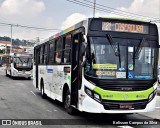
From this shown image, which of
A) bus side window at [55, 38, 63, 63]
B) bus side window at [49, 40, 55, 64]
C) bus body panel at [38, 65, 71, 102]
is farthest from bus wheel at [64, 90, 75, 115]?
bus side window at [49, 40, 55, 64]

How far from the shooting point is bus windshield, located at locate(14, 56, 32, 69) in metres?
31.5

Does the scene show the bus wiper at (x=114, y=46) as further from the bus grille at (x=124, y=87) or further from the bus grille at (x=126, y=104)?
the bus grille at (x=126, y=104)

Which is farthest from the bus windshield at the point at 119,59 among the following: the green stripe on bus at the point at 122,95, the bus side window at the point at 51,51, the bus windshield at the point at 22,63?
the bus windshield at the point at 22,63

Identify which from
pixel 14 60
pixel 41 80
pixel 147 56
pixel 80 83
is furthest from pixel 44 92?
pixel 14 60

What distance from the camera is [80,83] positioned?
9.30 meters

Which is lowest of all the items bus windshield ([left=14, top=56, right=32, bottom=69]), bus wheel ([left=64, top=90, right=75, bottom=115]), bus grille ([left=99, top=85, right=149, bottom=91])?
bus wheel ([left=64, top=90, right=75, bottom=115])

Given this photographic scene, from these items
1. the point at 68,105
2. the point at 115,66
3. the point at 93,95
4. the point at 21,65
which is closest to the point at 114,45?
the point at 115,66

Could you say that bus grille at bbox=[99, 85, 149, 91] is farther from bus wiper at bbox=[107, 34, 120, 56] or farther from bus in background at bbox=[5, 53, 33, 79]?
bus in background at bbox=[5, 53, 33, 79]

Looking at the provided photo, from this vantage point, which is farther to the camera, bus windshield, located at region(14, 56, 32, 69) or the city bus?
bus windshield, located at region(14, 56, 32, 69)

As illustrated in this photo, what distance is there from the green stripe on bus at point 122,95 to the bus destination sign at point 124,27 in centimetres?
188

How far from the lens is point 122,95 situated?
350 inches

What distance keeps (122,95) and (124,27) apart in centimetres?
210

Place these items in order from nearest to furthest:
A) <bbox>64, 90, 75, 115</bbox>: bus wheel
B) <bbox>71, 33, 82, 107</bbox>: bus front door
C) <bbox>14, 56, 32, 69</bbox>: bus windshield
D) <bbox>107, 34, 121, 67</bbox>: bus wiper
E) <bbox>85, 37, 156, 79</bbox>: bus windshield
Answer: <bbox>85, 37, 156, 79</bbox>: bus windshield
<bbox>107, 34, 121, 67</bbox>: bus wiper
<bbox>71, 33, 82, 107</bbox>: bus front door
<bbox>64, 90, 75, 115</bbox>: bus wheel
<bbox>14, 56, 32, 69</bbox>: bus windshield

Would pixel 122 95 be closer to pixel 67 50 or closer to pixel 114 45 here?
pixel 114 45
